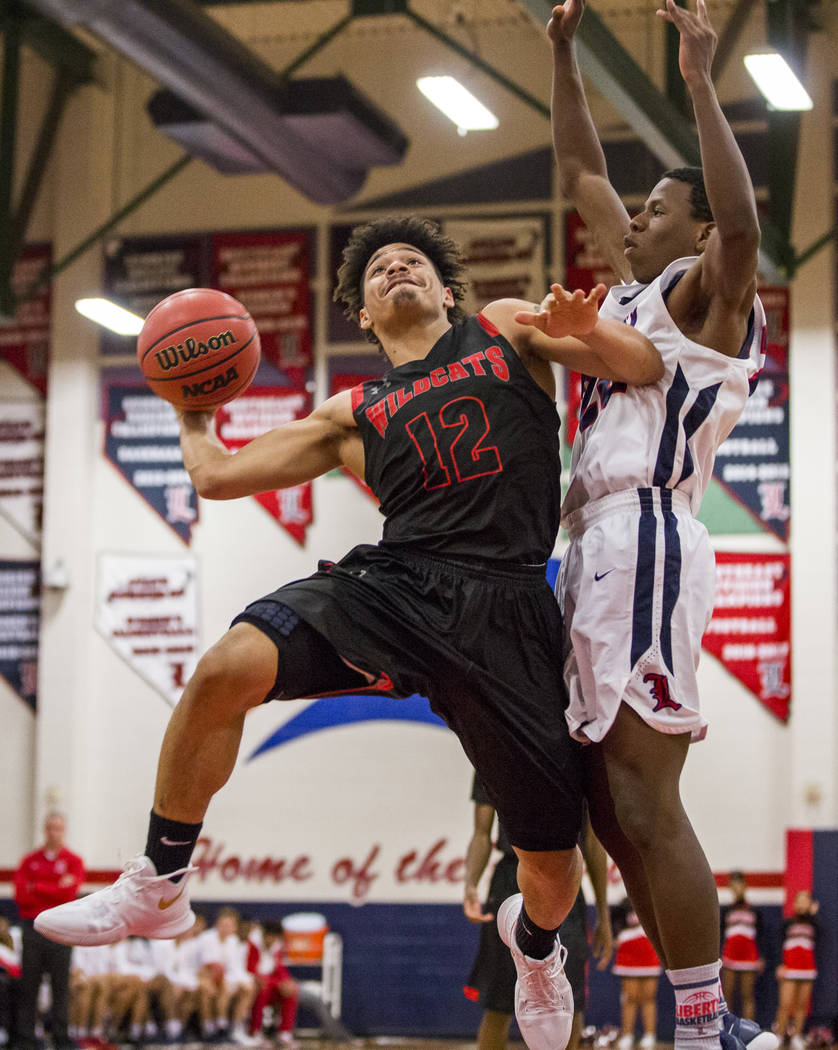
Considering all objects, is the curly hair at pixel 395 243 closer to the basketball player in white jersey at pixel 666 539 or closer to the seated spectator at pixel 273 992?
the basketball player in white jersey at pixel 666 539

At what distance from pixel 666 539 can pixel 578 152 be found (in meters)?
1.67

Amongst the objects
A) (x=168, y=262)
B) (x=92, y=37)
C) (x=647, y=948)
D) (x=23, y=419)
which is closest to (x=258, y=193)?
(x=168, y=262)

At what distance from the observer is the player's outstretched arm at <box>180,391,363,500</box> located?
14.1 feet

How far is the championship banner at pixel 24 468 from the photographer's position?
14.3m

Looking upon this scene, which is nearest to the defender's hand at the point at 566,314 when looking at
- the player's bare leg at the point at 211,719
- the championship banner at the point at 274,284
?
the player's bare leg at the point at 211,719

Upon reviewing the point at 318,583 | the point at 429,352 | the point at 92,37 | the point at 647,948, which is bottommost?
the point at 647,948

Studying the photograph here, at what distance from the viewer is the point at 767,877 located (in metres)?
12.4

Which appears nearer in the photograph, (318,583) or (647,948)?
(318,583)

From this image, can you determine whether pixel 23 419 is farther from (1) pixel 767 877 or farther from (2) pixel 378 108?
(1) pixel 767 877

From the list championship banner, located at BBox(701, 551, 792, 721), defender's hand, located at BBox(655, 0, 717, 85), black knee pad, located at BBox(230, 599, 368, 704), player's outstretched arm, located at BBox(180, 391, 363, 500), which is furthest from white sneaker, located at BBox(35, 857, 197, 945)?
championship banner, located at BBox(701, 551, 792, 721)

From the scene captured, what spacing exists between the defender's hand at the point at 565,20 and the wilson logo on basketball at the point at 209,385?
61.2 inches

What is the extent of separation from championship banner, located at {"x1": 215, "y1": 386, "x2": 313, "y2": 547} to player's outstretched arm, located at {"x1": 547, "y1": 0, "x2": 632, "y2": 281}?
9.12 metres

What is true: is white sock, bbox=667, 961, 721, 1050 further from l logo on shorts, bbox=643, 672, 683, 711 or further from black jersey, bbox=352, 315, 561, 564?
black jersey, bbox=352, 315, 561, 564

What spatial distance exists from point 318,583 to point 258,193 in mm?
11117
